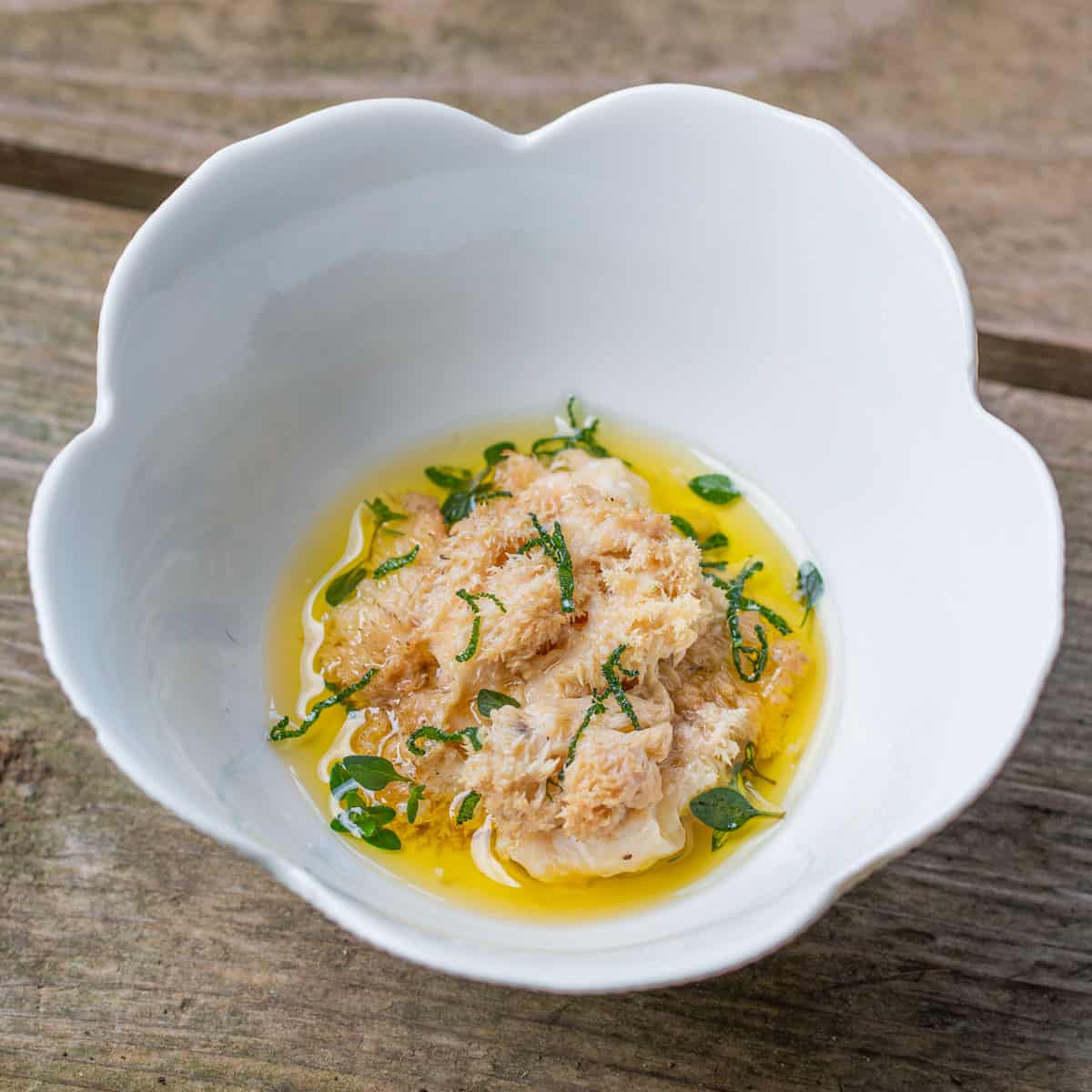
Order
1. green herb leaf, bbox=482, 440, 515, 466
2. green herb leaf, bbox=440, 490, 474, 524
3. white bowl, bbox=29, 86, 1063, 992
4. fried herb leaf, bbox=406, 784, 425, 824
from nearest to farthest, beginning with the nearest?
white bowl, bbox=29, 86, 1063, 992
fried herb leaf, bbox=406, 784, 425, 824
green herb leaf, bbox=440, 490, 474, 524
green herb leaf, bbox=482, 440, 515, 466

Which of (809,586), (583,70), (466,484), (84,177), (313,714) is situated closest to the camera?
(313,714)

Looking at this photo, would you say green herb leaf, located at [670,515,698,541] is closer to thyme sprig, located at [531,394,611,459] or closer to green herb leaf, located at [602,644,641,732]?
thyme sprig, located at [531,394,611,459]

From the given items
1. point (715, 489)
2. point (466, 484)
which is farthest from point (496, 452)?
point (715, 489)

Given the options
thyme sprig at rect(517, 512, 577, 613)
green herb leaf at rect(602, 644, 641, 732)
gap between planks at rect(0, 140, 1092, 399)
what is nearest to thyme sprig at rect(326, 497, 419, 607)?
thyme sprig at rect(517, 512, 577, 613)

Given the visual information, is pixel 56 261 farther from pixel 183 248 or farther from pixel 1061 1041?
pixel 1061 1041

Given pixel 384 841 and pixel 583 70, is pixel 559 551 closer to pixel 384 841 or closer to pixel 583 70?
pixel 384 841

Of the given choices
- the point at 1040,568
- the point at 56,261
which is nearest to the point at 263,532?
the point at 56,261

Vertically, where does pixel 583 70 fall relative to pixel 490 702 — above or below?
above
